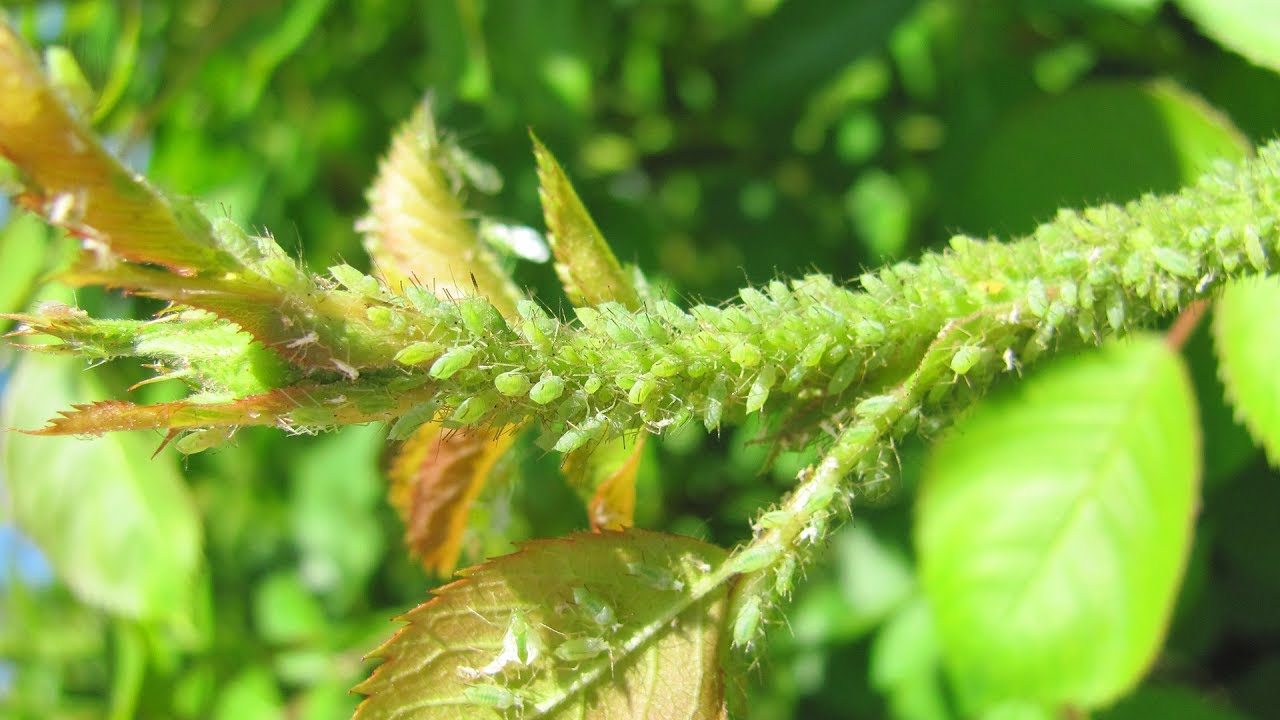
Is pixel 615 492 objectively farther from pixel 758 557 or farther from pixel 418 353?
pixel 418 353

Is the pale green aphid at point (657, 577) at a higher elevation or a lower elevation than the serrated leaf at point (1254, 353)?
higher

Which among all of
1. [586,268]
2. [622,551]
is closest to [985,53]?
[586,268]

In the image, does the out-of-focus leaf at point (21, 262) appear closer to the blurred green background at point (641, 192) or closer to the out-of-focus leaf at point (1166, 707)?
the blurred green background at point (641, 192)

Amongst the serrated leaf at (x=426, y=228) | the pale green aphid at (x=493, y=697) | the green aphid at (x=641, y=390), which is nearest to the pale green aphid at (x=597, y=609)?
the pale green aphid at (x=493, y=697)

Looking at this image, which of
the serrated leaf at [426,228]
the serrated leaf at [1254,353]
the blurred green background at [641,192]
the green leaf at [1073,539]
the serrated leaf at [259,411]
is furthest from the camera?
the blurred green background at [641,192]

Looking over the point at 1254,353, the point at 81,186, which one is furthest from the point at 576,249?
the point at 1254,353

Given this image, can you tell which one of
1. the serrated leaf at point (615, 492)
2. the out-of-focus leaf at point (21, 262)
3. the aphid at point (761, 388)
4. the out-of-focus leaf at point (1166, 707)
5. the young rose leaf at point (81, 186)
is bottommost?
the out-of-focus leaf at point (1166, 707)
